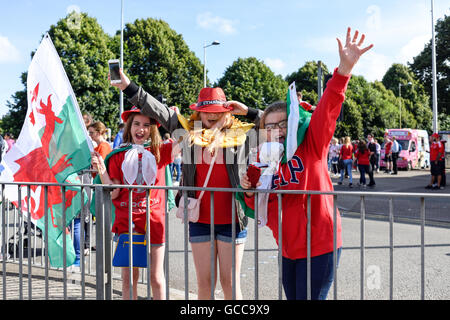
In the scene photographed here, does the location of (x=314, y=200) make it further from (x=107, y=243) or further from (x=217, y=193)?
(x=107, y=243)

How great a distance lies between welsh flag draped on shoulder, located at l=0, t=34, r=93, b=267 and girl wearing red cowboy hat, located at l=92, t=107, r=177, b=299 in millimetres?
238

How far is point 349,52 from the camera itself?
7.48 feet

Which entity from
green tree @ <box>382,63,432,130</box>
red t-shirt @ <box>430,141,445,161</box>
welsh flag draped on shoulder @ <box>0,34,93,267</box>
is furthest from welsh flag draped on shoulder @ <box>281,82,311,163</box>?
green tree @ <box>382,63,432,130</box>

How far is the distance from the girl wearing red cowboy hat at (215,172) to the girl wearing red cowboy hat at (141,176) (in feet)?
0.98

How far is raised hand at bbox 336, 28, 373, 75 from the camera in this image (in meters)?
2.26

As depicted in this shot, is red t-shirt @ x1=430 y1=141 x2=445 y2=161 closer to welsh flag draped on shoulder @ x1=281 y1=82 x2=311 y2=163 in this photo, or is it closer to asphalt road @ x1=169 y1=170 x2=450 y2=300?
asphalt road @ x1=169 y1=170 x2=450 y2=300

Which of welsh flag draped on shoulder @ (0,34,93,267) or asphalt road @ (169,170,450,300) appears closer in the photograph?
welsh flag draped on shoulder @ (0,34,93,267)

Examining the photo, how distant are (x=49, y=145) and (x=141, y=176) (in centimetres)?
81

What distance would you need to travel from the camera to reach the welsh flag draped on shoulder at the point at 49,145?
3.20m

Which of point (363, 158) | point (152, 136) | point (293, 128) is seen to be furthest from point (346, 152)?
point (293, 128)

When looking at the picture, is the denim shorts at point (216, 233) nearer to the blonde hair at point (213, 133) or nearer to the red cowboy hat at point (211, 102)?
the blonde hair at point (213, 133)
